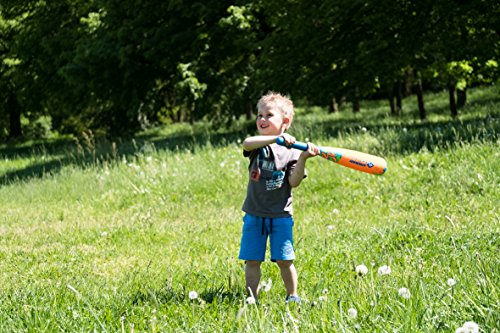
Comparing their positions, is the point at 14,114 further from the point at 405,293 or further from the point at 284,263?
the point at 405,293

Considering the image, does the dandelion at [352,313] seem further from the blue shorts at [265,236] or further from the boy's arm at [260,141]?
the boy's arm at [260,141]

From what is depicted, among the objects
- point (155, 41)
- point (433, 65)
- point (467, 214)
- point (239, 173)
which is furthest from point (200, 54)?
point (467, 214)

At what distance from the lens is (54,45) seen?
792 inches

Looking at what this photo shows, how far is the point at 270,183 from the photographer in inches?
151

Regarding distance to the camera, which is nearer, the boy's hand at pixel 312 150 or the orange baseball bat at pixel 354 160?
the boy's hand at pixel 312 150

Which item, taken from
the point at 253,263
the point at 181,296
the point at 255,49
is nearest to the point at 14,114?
the point at 255,49

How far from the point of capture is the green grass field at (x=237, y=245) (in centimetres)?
318

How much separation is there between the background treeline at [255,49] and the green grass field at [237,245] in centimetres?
437

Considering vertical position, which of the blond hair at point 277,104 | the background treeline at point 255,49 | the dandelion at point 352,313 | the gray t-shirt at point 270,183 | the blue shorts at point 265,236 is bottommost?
the dandelion at point 352,313

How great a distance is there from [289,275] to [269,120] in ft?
3.19

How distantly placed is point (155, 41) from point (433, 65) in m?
7.03

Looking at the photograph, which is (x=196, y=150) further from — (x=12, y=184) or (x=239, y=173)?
(x=12, y=184)

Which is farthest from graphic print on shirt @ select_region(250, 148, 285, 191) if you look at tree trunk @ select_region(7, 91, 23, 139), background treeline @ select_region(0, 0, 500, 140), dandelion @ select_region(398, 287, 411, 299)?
tree trunk @ select_region(7, 91, 23, 139)

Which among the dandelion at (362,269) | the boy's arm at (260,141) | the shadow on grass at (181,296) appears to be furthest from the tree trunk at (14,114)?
the dandelion at (362,269)
